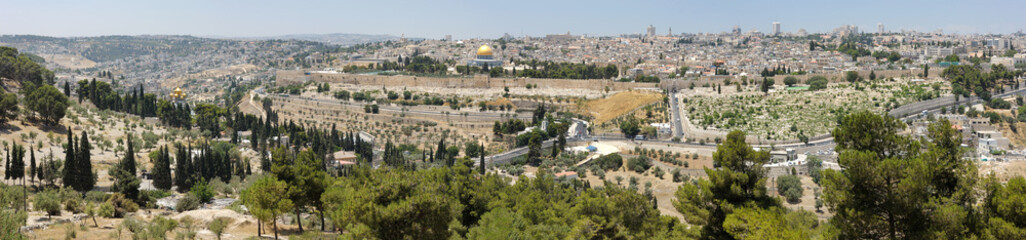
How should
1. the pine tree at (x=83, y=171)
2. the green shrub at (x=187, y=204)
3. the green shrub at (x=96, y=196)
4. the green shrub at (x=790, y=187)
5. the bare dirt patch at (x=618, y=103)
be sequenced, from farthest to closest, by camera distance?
the bare dirt patch at (x=618, y=103) → the green shrub at (x=790, y=187) → the pine tree at (x=83, y=171) → the green shrub at (x=96, y=196) → the green shrub at (x=187, y=204)

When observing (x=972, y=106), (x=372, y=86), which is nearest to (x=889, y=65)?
(x=972, y=106)

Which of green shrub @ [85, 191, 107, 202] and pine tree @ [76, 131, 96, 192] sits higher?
pine tree @ [76, 131, 96, 192]

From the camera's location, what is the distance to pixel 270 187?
647 inches

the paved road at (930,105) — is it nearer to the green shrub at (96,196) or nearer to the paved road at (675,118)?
the paved road at (675,118)

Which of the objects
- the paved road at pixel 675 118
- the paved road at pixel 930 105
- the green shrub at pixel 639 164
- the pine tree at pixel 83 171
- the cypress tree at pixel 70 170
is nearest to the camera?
the cypress tree at pixel 70 170

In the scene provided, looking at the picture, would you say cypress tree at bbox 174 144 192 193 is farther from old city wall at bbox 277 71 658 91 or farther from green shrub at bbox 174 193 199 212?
old city wall at bbox 277 71 658 91

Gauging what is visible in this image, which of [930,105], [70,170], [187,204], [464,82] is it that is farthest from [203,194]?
[930,105]

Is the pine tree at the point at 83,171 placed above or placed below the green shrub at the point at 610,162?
above

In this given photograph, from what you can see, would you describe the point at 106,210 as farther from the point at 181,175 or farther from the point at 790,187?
the point at 790,187

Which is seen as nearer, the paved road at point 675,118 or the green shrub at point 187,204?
the green shrub at point 187,204

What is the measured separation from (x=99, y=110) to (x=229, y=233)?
31.1 metres

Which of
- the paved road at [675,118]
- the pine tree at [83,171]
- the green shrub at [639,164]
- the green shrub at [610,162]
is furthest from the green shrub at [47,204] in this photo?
the paved road at [675,118]

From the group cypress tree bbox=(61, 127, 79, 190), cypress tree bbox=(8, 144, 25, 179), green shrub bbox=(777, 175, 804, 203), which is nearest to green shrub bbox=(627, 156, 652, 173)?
green shrub bbox=(777, 175, 804, 203)

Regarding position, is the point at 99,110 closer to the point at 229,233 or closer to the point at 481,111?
the point at 481,111
